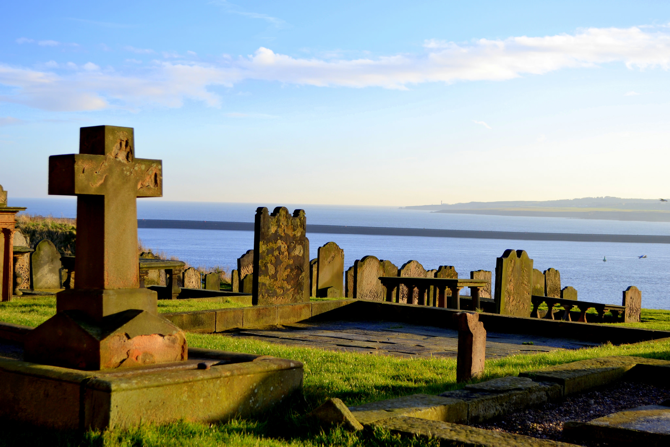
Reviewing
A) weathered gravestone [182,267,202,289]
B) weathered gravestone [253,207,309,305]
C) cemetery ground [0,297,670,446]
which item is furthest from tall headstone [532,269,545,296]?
cemetery ground [0,297,670,446]

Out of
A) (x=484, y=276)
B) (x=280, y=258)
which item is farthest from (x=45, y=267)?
(x=484, y=276)

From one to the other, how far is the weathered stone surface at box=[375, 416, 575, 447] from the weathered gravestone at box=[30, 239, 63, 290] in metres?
14.0

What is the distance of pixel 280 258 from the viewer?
12.5m

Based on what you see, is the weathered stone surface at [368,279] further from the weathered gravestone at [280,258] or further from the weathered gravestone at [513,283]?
the weathered gravestone at [280,258]

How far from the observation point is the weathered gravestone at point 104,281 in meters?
4.84

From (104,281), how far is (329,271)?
11821 mm

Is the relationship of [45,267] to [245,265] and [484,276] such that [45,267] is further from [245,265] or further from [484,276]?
[484,276]

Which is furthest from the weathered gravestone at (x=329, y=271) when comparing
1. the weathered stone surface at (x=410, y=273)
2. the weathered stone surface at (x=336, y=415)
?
the weathered stone surface at (x=336, y=415)

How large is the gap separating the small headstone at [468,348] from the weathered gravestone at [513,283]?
27.0ft

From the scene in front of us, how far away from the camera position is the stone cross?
5008 millimetres

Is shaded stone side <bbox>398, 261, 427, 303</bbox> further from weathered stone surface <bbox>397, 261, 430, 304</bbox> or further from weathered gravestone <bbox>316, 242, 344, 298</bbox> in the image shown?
weathered gravestone <bbox>316, 242, 344, 298</bbox>

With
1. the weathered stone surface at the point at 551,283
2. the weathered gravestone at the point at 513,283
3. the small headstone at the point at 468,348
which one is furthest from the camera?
the weathered stone surface at the point at 551,283

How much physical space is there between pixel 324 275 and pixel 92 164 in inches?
466

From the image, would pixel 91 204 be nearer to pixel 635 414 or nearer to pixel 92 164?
pixel 92 164
